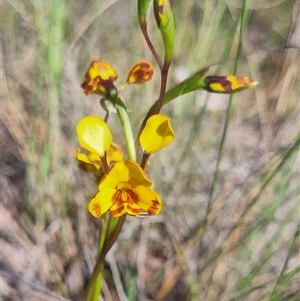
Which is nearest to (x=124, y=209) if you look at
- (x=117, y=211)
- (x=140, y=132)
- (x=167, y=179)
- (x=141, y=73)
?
(x=117, y=211)

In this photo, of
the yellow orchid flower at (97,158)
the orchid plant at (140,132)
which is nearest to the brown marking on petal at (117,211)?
the orchid plant at (140,132)

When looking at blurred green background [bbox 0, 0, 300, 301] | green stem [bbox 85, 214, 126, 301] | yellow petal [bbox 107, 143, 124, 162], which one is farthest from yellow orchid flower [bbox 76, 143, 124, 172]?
blurred green background [bbox 0, 0, 300, 301]

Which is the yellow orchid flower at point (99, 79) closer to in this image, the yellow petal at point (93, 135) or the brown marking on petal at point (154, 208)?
the yellow petal at point (93, 135)

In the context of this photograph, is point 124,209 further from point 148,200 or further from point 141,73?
point 141,73

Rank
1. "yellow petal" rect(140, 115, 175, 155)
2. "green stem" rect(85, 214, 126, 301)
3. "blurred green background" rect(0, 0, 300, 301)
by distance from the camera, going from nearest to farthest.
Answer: "yellow petal" rect(140, 115, 175, 155), "green stem" rect(85, 214, 126, 301), "blurred green background" rect(0, 0, 300, 301)

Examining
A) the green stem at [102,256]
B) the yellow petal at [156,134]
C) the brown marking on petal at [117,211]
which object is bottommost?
the green stem at [102,256]

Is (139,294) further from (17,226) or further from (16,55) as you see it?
(16,55)

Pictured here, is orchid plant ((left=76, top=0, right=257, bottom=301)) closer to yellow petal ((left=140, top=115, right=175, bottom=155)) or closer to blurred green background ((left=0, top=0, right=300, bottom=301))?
yellow petal ((left=140, top=115, right=175, bottom=155))
